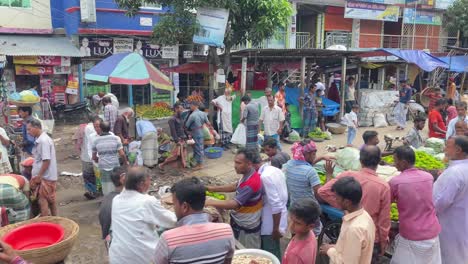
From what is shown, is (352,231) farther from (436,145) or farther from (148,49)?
(148,49)

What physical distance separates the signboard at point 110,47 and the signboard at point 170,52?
163mm

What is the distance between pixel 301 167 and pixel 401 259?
1.34 meters

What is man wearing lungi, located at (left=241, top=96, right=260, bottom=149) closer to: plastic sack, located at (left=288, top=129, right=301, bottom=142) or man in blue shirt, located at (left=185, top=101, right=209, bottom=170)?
man in blue shirt, located at (left=185, top=101, right=209, bottom=170)

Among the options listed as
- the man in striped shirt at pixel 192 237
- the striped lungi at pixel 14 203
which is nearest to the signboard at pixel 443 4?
the striped lungi at pixel 14 203

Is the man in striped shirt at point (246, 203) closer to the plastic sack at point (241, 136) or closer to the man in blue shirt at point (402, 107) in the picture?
the plastic sack at point (241, 136)

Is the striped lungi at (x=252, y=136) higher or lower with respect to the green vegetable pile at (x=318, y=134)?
higher

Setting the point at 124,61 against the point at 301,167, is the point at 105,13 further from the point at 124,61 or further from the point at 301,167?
the point at 301,167

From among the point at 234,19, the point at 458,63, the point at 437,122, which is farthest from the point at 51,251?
the point at 458,63

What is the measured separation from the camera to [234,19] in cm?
1169

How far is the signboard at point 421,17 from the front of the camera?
76.3ft

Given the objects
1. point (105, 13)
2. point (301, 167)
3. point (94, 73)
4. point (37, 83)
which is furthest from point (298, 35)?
point (301, 167)

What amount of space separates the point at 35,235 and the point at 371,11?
2117cm

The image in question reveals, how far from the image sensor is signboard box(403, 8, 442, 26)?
23.3 meters

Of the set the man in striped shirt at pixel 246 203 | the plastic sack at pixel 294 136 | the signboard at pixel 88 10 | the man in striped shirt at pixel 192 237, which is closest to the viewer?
the man in striped shirt at pixel 192 237
